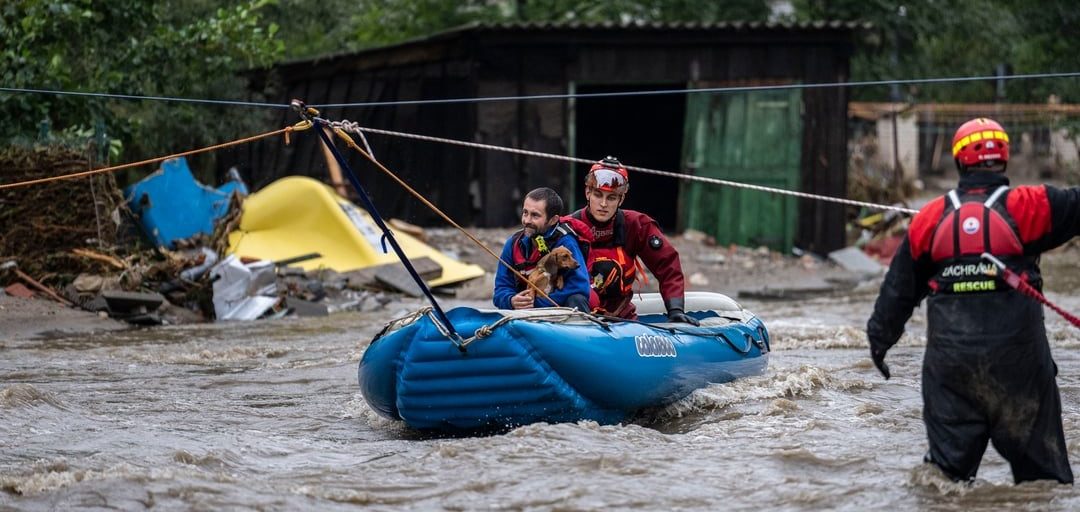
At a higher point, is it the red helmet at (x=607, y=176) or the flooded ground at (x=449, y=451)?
the red helmet at (x=607, y=176)

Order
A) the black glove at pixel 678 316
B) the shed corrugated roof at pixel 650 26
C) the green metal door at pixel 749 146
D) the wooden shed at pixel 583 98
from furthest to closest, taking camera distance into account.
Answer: the green metal door at pixel 749 146, the wooden shed at pixel 583 98, the shed corrugated roof at pixel 650 26, the black glove at pixel 678 316

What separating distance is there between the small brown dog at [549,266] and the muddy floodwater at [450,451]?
917mm

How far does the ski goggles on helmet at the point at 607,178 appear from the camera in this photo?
328 inches

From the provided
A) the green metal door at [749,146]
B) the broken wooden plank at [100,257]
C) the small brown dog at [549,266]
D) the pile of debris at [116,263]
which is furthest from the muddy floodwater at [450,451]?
the green metal door at [749,146]

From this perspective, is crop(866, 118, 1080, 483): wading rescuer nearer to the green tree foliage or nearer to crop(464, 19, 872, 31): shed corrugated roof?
the green tree foliage

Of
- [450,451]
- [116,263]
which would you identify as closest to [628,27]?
[116,263]

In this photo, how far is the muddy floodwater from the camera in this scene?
584 centimetres

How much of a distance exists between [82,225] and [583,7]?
14129 millimetres

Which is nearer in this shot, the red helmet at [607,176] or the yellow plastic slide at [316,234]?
the red helmet at [607,176]

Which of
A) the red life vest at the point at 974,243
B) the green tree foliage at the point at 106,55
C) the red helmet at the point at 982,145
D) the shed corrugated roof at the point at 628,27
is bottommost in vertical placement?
the red life vest at the point at 974,243

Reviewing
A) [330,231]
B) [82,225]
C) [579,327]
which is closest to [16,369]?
[82,225]

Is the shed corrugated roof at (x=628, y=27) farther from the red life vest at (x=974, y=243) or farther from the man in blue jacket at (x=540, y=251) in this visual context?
the red life vest at (x=974, y=243)

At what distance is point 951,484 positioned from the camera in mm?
5617

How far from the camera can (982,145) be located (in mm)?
5543
